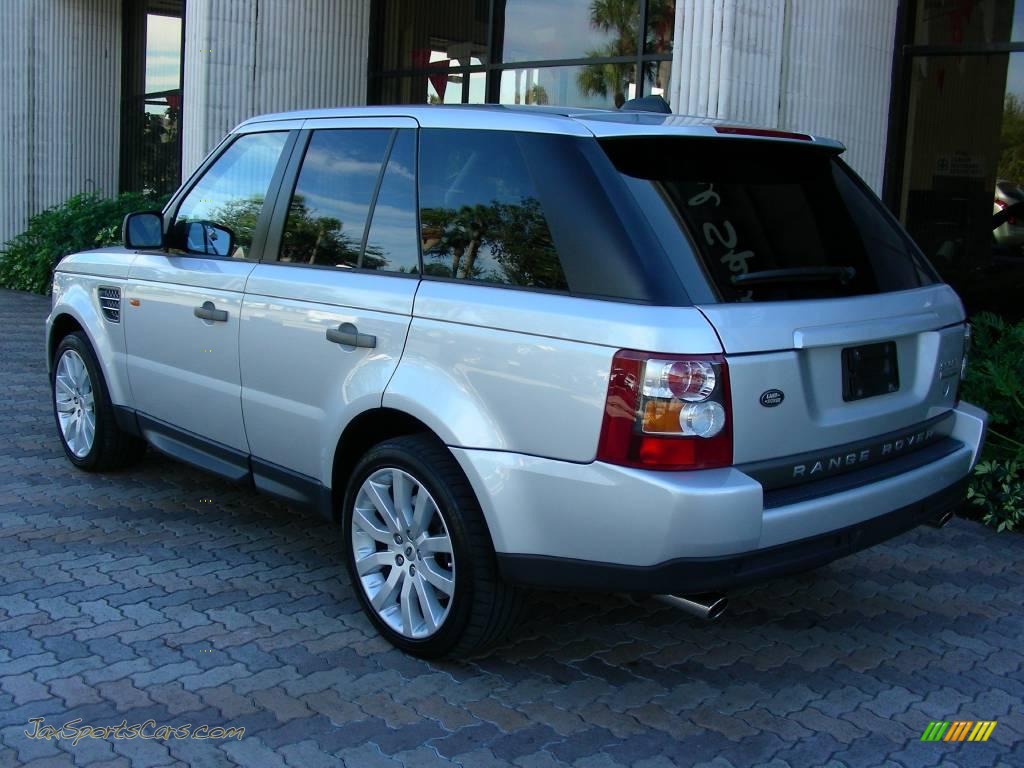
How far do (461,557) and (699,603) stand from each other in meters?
0.78

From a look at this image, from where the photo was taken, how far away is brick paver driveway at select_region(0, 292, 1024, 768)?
3385 mm

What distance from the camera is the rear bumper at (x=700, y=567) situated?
10.4 ft

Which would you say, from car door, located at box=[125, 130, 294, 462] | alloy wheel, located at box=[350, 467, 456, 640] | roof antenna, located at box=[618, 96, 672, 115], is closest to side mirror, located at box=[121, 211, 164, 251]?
car door, located at box=[125, 130, 294, 462]

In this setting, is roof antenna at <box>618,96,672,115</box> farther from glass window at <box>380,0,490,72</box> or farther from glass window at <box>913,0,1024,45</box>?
glass window at <box>380,0,490,72</box>

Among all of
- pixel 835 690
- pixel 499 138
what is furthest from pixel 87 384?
pixel 835 690

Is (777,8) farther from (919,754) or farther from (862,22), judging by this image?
(919,754)

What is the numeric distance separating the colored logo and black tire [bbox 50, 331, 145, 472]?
13.6 ft

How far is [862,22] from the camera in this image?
307 inches

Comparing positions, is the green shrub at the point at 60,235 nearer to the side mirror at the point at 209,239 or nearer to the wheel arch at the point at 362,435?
the side mirror at the point at 209,239

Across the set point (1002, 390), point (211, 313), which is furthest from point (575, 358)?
point (1002, 390)

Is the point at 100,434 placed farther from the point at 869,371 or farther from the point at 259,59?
the point at 259,59

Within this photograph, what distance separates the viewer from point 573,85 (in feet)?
34.3

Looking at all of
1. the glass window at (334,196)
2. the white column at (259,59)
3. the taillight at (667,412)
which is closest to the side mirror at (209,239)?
the glass window at (334,196)

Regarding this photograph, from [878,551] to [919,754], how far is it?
6.60 feet
